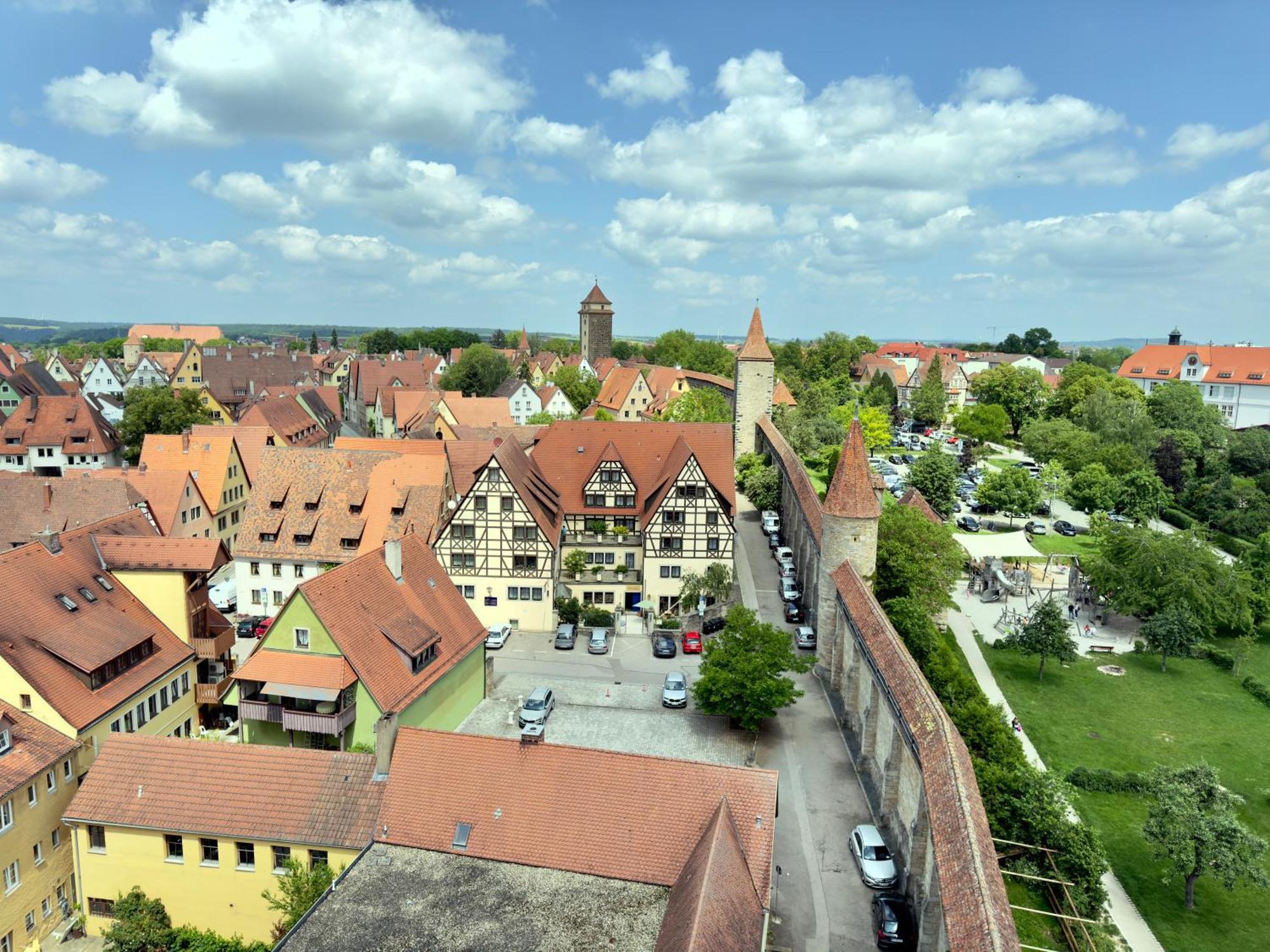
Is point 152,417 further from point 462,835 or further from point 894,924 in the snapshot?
point 894,924

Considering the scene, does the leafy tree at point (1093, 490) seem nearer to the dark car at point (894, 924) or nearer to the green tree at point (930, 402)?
the green tree at point (930, 402)

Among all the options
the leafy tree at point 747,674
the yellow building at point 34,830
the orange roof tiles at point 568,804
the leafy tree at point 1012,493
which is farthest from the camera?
the leafy tree at point 1012,493

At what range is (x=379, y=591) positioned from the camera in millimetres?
30938

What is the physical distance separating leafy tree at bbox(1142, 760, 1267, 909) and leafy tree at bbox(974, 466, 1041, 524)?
4669 cm

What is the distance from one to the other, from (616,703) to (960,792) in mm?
19369

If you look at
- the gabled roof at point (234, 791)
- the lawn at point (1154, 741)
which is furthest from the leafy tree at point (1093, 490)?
the gabled roof at point (234, 791)

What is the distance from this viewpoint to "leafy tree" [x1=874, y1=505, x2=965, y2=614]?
4159 centimetres

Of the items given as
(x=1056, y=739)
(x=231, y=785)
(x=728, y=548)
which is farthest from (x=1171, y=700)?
(x=231, y=785)

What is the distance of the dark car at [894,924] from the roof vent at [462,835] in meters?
11.4

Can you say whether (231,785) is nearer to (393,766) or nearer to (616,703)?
(393,766)

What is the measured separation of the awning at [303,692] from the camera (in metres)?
27.4

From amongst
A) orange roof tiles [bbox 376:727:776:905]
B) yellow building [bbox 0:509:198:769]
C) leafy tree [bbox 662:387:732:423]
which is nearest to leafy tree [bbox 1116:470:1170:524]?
leafy tree [bbox 662:387:732:423]

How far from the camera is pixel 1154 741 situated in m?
37.5

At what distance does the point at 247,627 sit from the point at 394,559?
18.6 m
